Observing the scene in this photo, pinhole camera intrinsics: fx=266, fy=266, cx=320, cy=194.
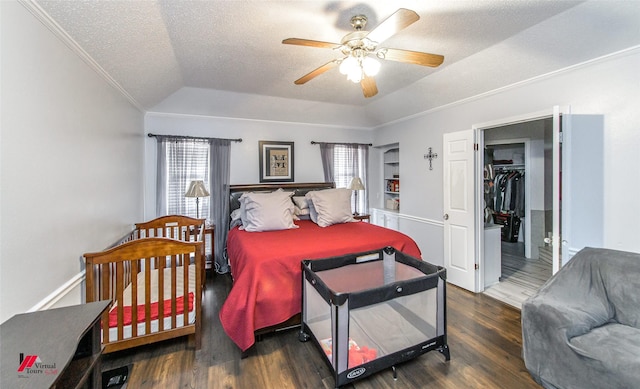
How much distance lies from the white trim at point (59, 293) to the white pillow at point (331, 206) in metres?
2.37

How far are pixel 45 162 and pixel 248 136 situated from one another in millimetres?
2930

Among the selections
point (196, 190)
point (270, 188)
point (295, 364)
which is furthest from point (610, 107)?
point (196, 190)

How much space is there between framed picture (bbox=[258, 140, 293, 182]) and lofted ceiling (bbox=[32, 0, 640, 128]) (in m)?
1.04

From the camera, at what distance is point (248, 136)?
4289 mm

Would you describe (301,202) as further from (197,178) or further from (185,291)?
(185,291)

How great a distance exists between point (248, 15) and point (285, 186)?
2721 millimetres

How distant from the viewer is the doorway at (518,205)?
3.50m

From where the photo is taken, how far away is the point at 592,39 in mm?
2137

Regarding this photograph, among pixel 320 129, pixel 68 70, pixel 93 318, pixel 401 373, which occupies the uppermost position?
pixel 320 129

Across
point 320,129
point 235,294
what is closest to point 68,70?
point 235,294

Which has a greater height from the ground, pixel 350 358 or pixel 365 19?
pixel 365 19

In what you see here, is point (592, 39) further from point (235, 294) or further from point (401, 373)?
point (235, 294)

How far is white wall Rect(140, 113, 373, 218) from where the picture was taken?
375 cm

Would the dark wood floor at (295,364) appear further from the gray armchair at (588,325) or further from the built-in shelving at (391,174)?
the built-in shelving at (391,174)
